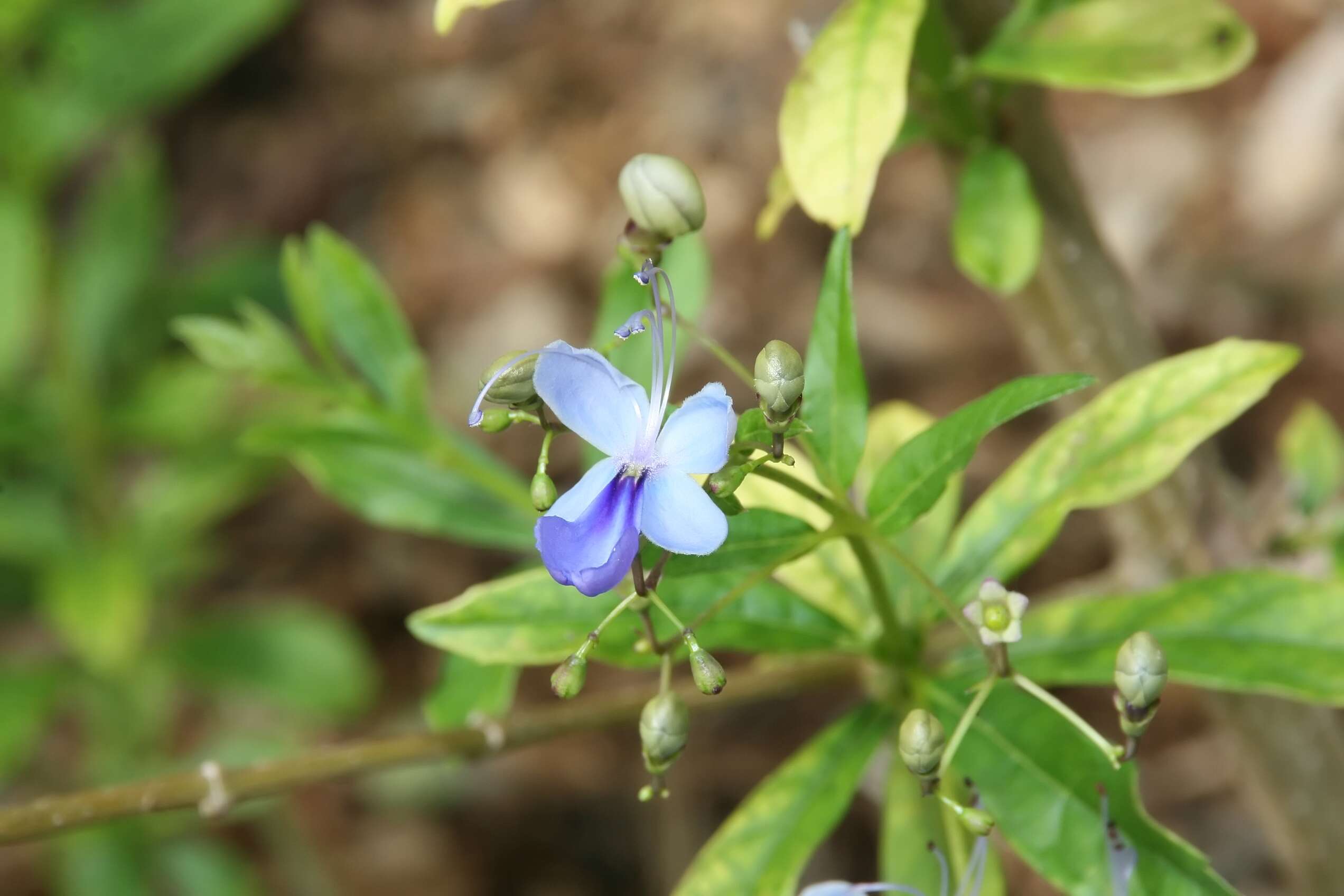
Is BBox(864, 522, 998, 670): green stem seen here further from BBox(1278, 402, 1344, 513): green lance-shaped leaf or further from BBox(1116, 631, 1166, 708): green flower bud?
BBox(1278, 402, 1344, 513): green lance-shaped leaf

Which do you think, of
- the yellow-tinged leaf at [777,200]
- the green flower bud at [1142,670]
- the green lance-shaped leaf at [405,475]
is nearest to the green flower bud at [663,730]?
the green flower bud at [1142,670]

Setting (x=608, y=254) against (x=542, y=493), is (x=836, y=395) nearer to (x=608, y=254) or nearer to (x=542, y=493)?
(x=542, y=493)

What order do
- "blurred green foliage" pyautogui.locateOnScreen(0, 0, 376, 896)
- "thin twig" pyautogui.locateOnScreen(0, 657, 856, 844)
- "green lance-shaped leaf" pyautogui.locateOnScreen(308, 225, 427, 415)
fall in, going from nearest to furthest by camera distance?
"thin twig" pyautogui.locateOnScreen(0, 657, 856, 844)
"green lance-shaped leaf" pyautogui.locateOnScreen(308, 225, 427, 415)
"blurred green foliage" pyautogui.locateOnScreen(0, 0, 376, 896)

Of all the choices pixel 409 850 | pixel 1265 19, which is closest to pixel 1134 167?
pixel 1265 19

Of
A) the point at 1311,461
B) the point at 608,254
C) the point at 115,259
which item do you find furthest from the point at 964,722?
the point at 608,254

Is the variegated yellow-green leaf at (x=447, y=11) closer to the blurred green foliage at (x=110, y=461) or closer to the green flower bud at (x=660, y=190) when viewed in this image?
the green flower bud at (x=660, y=190)

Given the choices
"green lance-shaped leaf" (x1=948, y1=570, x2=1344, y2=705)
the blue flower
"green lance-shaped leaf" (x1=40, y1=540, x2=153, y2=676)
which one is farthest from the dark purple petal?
"green lance-shaped leaf" (x1=40, y1=540, x2=153, y2=676)

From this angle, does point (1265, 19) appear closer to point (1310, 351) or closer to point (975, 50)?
point (1310, 351)
